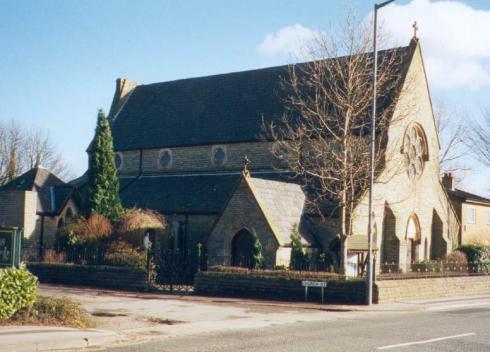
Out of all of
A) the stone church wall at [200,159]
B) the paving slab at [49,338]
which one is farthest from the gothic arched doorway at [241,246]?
the paving slab at [49,338]

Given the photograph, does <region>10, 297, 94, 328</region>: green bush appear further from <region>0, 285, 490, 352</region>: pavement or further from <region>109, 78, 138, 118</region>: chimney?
<region>109, 78, 138, 118</region>: chimney

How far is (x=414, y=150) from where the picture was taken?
35.7 meters

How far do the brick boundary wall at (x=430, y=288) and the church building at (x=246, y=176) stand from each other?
212 cm

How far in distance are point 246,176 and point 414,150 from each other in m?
12.4

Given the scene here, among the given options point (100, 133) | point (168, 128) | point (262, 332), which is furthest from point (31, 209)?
point (262, 332)

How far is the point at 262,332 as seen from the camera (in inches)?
583

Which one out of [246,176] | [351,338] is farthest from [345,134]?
[351,338]

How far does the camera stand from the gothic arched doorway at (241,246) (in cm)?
2823

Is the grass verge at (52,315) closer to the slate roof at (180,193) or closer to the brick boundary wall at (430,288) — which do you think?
the brick boundary wall at (430,288)

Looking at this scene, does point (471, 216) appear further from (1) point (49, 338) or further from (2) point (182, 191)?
(1) point (49, 338)

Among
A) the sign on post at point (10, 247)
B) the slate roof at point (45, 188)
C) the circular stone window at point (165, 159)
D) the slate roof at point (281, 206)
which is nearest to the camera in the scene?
the sign on post at point (10, 247)

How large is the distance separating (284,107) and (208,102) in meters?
6.92

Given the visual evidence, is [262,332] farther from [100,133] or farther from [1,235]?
[100,133]

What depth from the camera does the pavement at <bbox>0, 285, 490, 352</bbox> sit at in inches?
486
